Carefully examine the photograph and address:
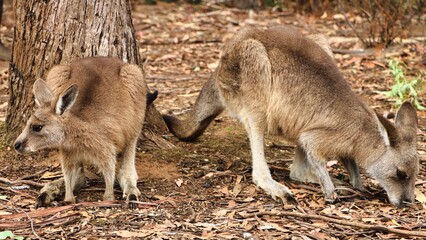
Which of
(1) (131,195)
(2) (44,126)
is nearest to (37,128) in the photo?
(2) (44,126)

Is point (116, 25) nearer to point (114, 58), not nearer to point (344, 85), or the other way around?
point (114, 58)

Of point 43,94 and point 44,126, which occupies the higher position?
point 43,94

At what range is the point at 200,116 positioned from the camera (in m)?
6.15

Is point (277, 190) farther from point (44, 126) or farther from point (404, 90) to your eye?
point (404, 90)

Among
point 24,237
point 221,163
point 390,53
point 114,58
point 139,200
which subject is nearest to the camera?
point 24,237

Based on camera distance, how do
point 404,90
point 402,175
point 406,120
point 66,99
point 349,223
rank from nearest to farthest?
point 349,223 → point 66,99 → point 402,175 → point 406,120 → point 404,90

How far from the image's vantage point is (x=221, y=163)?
6055 mm

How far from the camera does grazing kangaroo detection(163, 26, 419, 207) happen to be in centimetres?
536

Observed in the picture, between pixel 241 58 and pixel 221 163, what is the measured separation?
0.95 meters

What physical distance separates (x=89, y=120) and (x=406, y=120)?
93.1 inches

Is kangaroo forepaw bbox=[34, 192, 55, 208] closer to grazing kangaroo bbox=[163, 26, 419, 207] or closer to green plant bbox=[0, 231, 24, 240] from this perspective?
green plant bbox=[0, 231, 24, 240]

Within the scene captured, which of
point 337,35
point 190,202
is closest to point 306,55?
point 190,202

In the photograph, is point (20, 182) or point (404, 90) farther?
point (404, 90)

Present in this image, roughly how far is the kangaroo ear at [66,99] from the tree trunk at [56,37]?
2.75 ft
